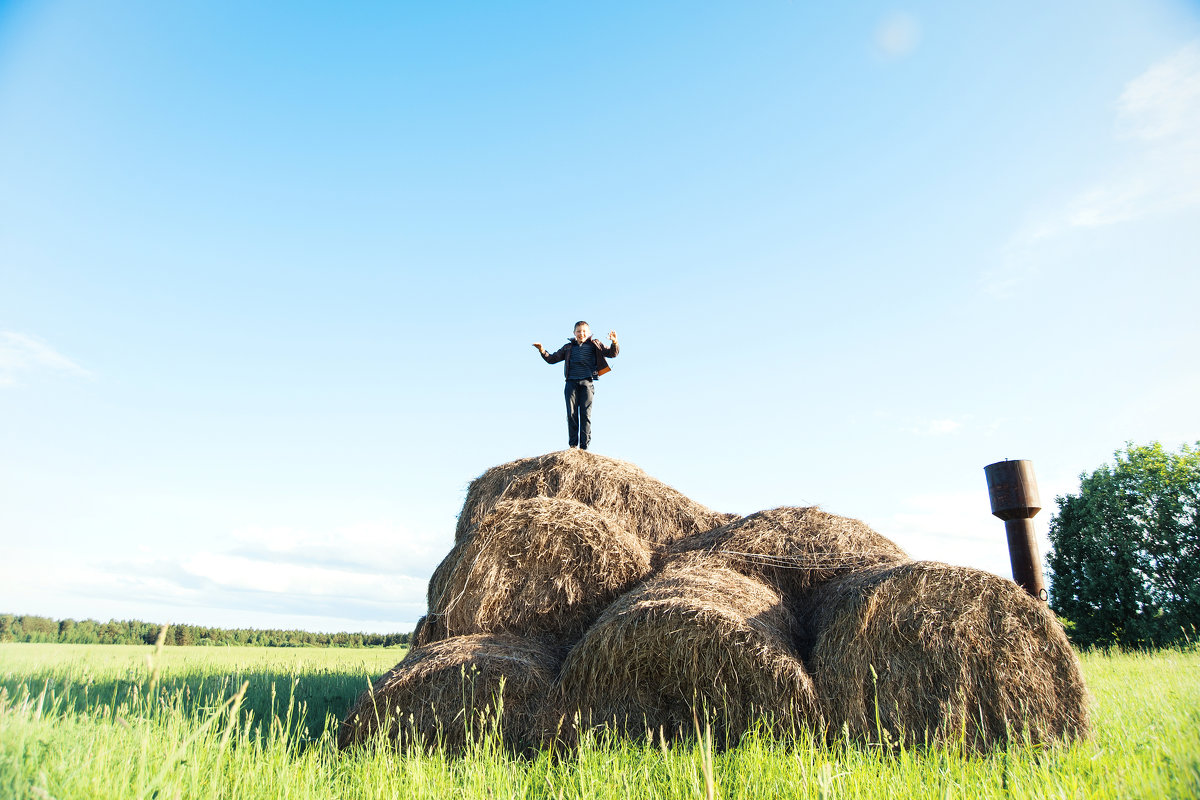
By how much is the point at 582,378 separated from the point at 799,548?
5022 millimetres

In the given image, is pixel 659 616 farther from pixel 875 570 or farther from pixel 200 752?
pixel 200 752

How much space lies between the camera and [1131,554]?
16.6 meters

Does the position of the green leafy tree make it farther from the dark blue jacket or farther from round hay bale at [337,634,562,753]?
round hay bale at [337,634,562,753]

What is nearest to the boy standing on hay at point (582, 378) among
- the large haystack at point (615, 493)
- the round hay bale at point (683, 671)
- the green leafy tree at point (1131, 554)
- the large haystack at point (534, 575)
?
the large haystack at point (615, 493)

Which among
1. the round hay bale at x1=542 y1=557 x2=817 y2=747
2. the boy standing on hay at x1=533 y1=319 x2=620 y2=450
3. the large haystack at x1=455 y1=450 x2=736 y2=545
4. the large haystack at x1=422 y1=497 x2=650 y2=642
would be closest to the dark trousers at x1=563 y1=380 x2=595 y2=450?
the boy standing on hay at x1=533 y1=319 x2=620 y2=450

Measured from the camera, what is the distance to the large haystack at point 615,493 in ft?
24.6

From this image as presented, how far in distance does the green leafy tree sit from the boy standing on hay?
14.3 metres

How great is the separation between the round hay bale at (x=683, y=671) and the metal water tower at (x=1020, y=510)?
Result: 4843mm

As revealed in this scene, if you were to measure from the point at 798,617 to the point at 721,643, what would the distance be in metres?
1.29

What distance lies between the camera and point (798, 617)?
5734 millimetres

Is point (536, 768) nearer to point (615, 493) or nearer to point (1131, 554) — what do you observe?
point (615, 493)

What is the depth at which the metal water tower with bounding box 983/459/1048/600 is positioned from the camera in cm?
839

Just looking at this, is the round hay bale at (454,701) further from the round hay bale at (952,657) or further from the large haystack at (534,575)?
the round hay bale at (952,657)

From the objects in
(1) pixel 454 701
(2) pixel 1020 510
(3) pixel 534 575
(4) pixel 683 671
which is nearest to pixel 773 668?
(4) pixel 683 671
